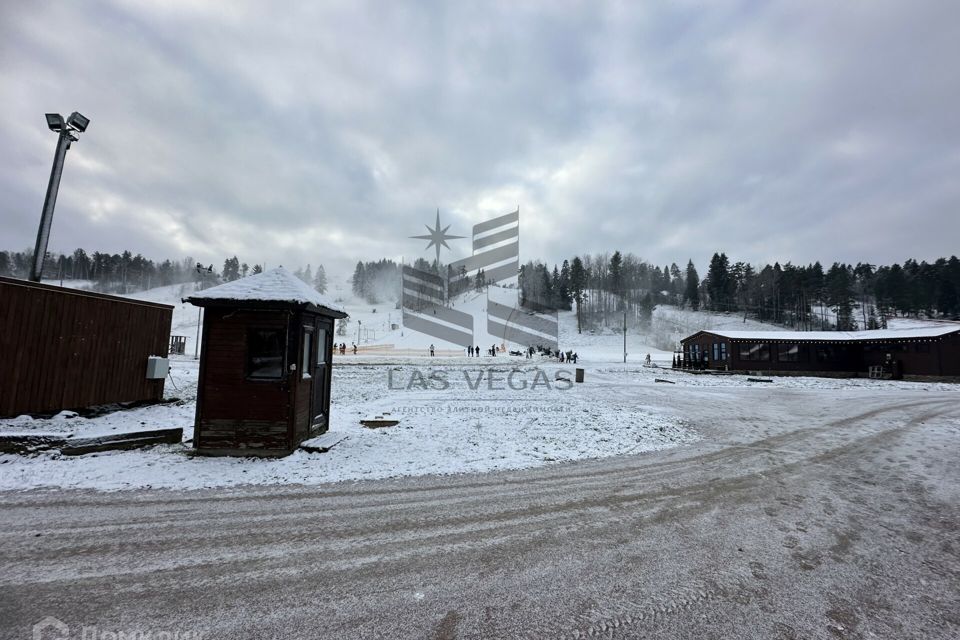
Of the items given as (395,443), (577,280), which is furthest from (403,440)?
(577,280)

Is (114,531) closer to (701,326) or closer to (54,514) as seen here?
(54,514)

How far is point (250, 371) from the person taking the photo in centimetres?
799

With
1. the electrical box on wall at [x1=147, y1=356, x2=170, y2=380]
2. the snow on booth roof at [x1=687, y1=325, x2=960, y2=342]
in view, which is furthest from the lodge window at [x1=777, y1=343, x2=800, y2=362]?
the electrical box on wall at [x1=147, y1=356, x2=170, y2=380]

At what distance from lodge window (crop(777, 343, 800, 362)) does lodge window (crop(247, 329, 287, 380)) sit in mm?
41861

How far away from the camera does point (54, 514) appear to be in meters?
5.05

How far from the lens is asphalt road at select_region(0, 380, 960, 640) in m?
3.12

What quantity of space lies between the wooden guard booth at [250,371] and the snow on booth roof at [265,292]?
0.06 ft

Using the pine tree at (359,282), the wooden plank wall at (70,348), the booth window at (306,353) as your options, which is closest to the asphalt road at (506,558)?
the booth window at (306,353)

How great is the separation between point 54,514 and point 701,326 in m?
94.9

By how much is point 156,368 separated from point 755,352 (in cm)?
4252

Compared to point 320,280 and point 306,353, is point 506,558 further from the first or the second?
point 320,280

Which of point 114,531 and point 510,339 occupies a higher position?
point 510,339

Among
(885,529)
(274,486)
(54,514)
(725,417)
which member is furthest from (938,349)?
(54,514)

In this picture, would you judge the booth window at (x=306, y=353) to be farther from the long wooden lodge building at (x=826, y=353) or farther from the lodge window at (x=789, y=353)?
the lodge window at (x=789, y=353)
